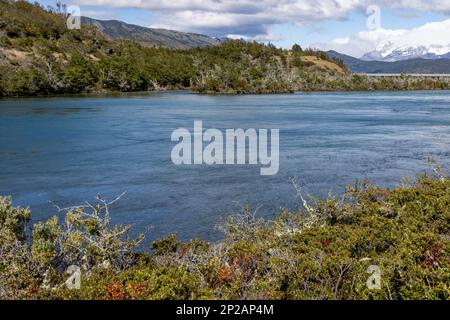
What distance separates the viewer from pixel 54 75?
233 ft

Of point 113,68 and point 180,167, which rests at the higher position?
point 113,68

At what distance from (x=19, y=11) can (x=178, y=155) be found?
10094 centimetres

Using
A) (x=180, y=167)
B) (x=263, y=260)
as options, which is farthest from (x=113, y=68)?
(x=263, y=260)

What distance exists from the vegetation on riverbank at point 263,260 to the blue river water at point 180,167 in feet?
8.65

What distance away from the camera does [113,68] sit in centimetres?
8100

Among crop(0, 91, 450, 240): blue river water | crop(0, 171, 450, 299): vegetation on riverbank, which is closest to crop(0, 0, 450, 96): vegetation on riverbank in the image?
crop(0, 91, 450, 240): blue river water

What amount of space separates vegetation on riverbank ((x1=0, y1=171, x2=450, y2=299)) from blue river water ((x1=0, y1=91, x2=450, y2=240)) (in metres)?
2.64

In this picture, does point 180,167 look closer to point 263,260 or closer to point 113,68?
point 263,260

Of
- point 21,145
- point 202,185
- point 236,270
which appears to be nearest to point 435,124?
point 202,185

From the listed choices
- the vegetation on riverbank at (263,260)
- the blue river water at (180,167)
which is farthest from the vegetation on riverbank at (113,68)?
the vegetation on riverbank at (263,260)

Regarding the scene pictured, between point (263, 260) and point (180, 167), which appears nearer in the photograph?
point (263, 260)

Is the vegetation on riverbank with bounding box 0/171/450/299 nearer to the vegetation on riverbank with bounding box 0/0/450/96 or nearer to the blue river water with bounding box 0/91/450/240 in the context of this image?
the blue river water with bounding box 0/91/450/240

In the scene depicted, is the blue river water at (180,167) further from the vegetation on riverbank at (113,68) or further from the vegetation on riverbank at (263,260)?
the vegetation on riverbank at (113,68)

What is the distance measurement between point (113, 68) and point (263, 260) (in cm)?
7640
